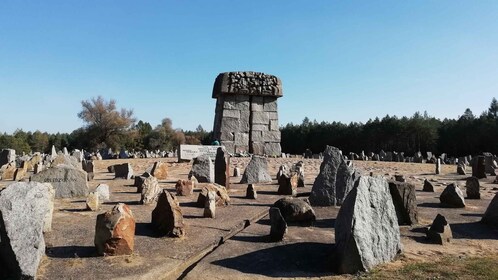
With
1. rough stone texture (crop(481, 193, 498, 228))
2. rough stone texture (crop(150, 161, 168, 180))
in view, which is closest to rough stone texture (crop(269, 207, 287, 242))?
rough stone texture (crop(481, 193, 498, 228))

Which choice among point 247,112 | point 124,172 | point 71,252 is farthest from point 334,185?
point 247,112

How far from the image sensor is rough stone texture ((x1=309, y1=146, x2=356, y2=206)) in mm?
6387

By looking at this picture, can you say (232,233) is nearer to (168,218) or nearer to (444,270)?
(168,218)

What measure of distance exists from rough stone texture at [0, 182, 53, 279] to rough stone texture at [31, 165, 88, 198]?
334 centimetres

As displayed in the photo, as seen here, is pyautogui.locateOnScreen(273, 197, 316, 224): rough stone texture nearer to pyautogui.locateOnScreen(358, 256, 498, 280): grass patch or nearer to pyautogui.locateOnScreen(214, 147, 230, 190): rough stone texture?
pyautogui.locateOnScreen(358, 256, 498, 280): grass patch

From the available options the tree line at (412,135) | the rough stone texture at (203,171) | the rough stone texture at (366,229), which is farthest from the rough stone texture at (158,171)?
the tree line at (412,135)

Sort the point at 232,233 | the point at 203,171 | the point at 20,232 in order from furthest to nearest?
the point at 203,171 → the point at 232,233 → the point at 20,232

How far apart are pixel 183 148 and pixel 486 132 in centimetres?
3046

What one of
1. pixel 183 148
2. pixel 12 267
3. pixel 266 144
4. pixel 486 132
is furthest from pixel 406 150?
pixel 12 267

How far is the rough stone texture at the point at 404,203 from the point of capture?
5195 millimetres

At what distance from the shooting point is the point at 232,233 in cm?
471

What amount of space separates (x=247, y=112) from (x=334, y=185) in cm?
1177

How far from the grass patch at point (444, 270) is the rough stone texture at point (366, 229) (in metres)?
0.16

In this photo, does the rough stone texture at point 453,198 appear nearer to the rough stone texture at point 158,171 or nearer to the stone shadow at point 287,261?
the stone shadow at point 287,261
